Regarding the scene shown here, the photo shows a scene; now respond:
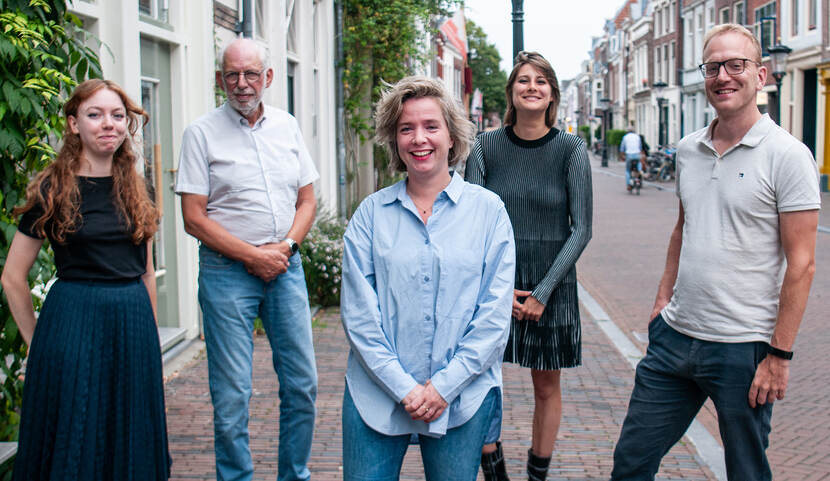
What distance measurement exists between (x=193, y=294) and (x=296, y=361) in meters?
3.31

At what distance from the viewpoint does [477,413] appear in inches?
99.2

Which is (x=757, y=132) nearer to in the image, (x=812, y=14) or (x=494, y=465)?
(x=494, y=465)

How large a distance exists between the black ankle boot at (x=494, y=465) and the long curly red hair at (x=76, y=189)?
1759mm

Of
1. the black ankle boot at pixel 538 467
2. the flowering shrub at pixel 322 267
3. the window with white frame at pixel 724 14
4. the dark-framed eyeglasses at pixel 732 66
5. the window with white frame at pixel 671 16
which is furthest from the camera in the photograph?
the window with white frame at pixel 671 16

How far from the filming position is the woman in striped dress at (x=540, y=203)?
3.66 m

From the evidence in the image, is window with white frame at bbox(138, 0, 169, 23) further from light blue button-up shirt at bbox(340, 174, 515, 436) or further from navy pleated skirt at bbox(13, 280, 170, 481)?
light blue button-up shirt at bbox(340, 174, 515, 436)

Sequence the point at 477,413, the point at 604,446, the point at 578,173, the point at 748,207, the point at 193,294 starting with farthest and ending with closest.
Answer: the point at 193,294 < the point at 604,446 < the point at 578,173 < the point at 748,207 < the point at 477,413

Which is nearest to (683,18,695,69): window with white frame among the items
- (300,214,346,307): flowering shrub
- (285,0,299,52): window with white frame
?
(285,0,299,52): window with white frame

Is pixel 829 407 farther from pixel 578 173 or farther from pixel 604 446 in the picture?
pixel 578 173

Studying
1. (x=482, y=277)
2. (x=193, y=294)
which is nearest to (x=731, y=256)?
(x=482, y=277)

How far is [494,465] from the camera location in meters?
3.94

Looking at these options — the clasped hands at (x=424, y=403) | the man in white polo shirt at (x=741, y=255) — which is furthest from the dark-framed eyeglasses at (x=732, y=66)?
the clasped hands at (x=424, y=403)

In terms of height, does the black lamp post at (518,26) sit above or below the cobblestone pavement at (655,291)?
above

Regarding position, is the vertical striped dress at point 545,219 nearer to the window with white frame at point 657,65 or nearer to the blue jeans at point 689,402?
the blue jeans at point 689,402
